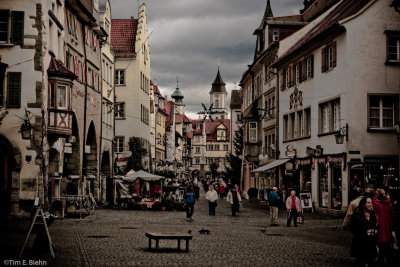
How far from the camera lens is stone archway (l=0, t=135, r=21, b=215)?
29.1 metres

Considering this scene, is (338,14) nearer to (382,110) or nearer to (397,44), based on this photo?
(397,44)

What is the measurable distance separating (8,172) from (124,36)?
3580 centimetres

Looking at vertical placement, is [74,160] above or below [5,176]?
above

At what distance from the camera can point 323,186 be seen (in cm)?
Answer: 3684

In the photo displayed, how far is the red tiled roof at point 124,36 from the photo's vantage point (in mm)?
62344

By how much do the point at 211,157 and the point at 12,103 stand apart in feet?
468

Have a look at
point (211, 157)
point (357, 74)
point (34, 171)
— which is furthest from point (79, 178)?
point (211, 157)

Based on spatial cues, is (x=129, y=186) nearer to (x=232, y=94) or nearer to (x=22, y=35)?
(x=22, y=35)

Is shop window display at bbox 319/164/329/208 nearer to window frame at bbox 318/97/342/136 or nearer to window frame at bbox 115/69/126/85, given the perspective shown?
window frame at bbox 318/97/342/136

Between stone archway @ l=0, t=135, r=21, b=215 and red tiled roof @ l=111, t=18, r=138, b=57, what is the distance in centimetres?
3294

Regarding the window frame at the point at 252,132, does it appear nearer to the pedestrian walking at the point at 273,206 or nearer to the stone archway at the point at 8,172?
the pedestrian walking at the point at 273,206

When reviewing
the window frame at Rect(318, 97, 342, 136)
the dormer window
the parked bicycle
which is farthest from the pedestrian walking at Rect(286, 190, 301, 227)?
the dormer window
